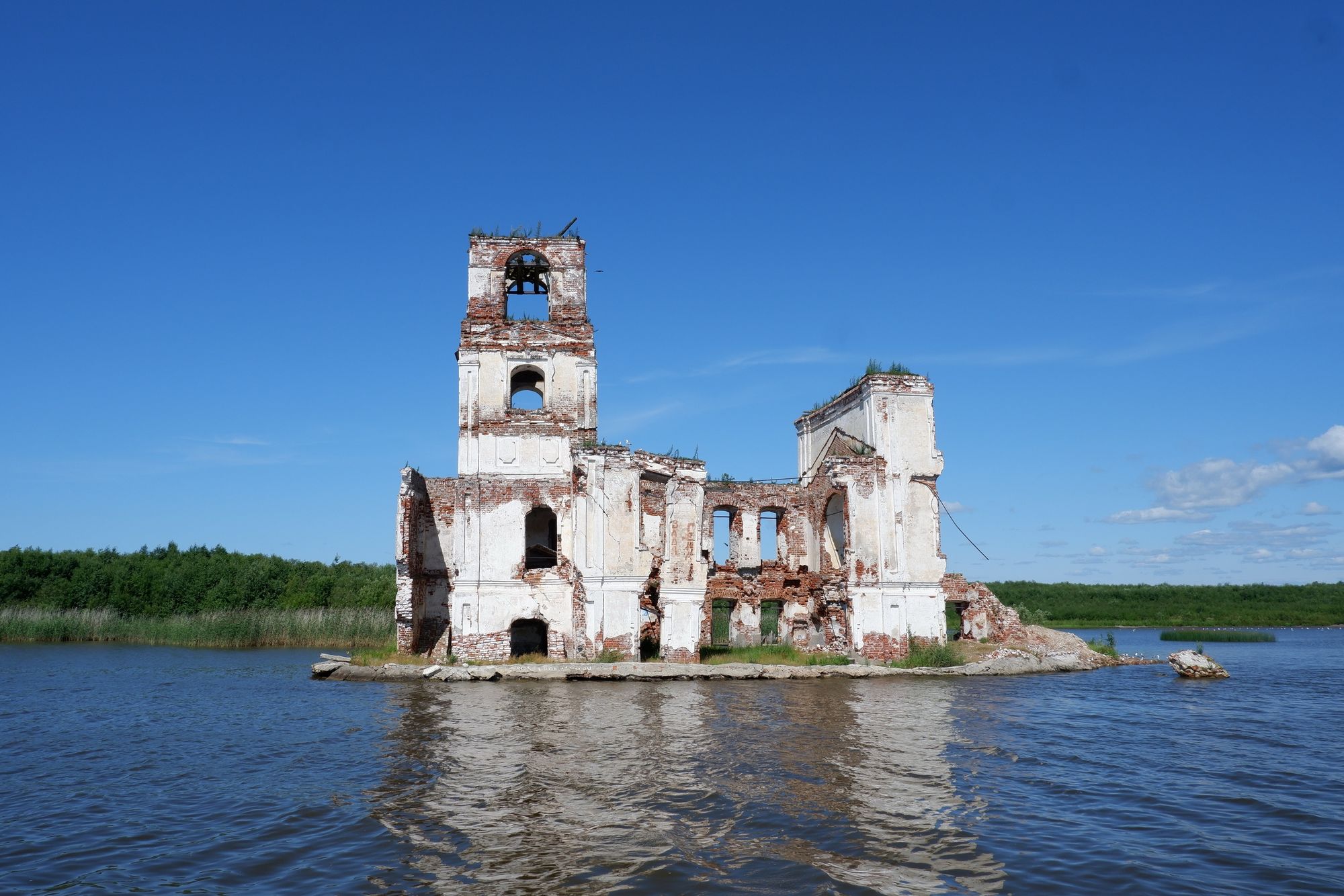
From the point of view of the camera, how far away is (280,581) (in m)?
49.2

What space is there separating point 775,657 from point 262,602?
33998 millimetres

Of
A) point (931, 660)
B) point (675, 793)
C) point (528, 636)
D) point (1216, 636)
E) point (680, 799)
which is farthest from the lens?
point (1216, 636)

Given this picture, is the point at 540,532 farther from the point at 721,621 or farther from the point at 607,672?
the point at 721,621

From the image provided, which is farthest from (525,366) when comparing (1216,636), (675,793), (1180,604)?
(1180,604)

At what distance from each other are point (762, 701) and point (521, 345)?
13.9 m

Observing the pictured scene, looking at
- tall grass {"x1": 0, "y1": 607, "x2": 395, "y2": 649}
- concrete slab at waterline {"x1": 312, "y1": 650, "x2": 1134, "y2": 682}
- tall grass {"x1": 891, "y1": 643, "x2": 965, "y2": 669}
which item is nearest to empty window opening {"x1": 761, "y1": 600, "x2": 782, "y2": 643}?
tall grass {"x1": 891, "y1": 643, "x2": 965, "y2": 669}

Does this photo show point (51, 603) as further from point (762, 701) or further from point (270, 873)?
point (270, 873)

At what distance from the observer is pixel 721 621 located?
111 ft

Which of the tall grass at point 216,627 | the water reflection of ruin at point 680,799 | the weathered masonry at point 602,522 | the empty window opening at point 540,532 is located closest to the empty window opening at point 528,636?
the weathered masonry at point 602,522

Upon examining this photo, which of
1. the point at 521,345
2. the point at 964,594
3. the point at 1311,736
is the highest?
the point at 521,345

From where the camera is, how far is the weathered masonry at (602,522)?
24562 mm

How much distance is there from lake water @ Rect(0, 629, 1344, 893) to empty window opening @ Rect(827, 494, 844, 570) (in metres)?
7.68

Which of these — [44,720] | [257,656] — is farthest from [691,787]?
[257,656]

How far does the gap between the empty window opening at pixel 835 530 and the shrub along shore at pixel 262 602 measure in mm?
9448
